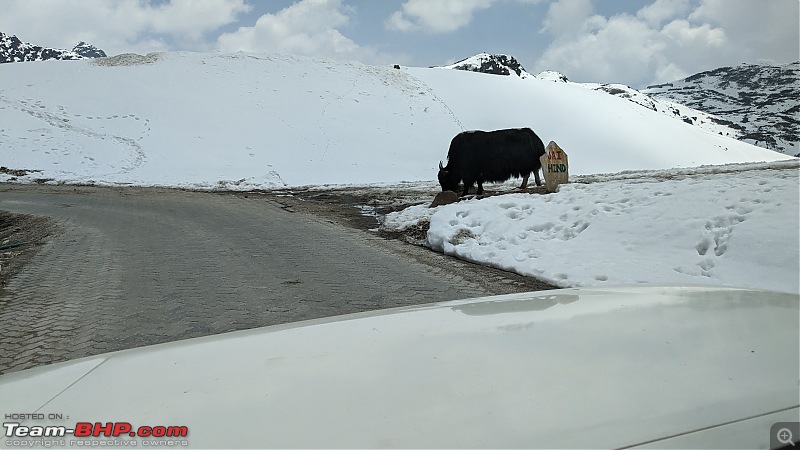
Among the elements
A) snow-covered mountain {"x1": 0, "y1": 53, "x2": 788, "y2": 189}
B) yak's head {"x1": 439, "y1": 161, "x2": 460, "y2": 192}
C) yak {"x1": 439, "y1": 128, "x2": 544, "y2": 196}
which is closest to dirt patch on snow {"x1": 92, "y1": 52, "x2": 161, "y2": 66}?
snow-covered mountain {"x1": 0, "y1": 53, "x2": 788, "y2": 189}

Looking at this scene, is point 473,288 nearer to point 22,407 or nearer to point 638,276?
point 638,276

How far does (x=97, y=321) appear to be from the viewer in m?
5.06

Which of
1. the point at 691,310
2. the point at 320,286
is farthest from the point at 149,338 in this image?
the point at 691,310

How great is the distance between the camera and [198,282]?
6.62m

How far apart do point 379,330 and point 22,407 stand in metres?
1.07

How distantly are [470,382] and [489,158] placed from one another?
1507cm

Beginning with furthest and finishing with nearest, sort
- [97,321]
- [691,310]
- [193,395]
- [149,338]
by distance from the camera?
[97,321] → [149,338] → [691,310] → [193,395]

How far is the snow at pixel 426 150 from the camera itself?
7.38 meters
